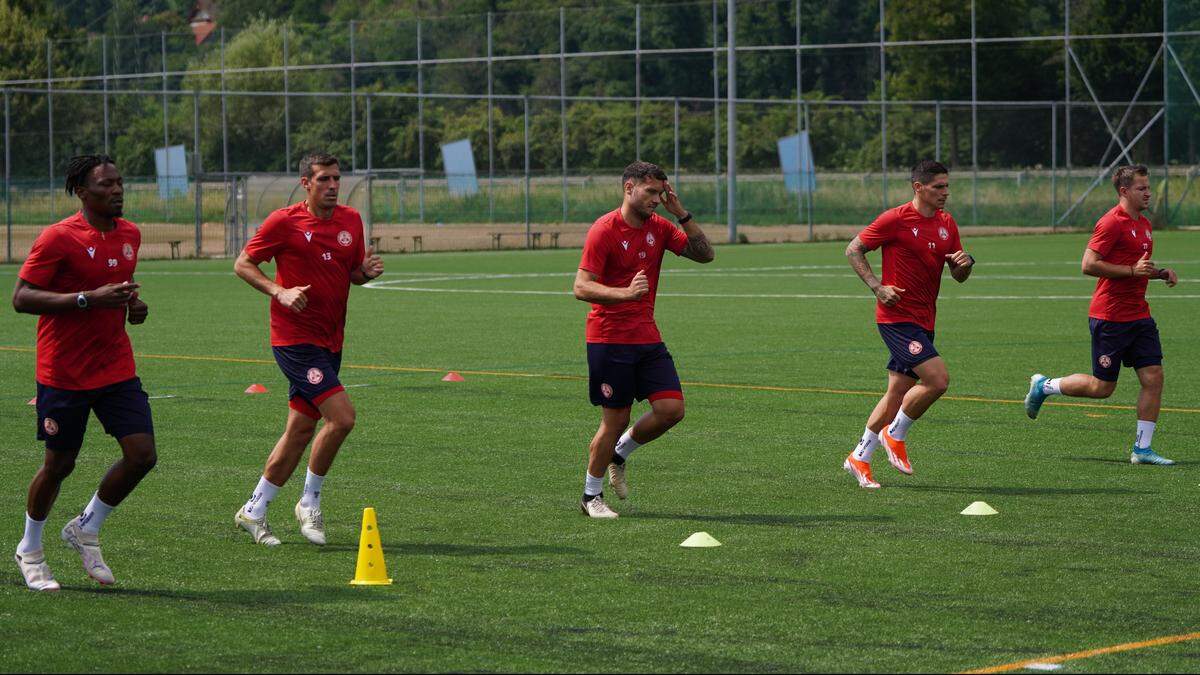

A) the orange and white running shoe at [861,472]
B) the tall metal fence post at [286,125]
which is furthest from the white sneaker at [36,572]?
the tall metal fence post at [286,125]

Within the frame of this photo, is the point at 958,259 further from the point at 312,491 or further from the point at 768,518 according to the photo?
the point at 312,491

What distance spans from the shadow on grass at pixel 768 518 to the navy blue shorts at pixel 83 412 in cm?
312

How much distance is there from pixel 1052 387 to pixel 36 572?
25.9 feet

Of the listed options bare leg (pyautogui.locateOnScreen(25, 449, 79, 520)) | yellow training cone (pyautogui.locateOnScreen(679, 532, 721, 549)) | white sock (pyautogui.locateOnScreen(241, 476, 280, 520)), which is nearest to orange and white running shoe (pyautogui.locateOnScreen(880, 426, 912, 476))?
yellow training cone (pyautogui.locateOnScreen(679, 532, 721, 549))

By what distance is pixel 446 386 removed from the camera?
17266mm

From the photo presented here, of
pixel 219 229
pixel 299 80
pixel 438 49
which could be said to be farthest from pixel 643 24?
pixel 219 229

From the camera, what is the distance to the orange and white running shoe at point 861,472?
11414mm

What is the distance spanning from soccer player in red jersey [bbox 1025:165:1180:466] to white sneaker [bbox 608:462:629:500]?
4007 mm

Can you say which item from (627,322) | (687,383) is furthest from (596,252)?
(687,383)

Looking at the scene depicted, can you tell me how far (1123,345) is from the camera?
13.0 meters

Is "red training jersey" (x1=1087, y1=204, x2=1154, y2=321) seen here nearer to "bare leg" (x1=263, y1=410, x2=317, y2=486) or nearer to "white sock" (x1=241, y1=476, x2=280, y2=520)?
"bare leg" (x1=263, y1=410, x2=317, y2=486)

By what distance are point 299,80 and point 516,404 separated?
63346mm

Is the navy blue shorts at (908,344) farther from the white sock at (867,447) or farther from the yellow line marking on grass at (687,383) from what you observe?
the yellow line marking on grass at (687,383)

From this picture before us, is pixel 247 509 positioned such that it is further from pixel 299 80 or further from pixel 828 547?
pixel 299 80
